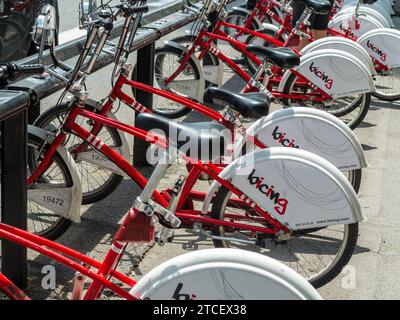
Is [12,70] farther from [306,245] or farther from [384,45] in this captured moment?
[384,45]

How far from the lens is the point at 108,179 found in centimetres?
607

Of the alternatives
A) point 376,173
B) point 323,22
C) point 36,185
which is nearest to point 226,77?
point 323,22

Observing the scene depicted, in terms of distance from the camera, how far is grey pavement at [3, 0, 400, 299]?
5184 mm

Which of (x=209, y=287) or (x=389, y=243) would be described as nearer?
(x=209, y=287)

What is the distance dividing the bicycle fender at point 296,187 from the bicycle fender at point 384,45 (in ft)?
14.8

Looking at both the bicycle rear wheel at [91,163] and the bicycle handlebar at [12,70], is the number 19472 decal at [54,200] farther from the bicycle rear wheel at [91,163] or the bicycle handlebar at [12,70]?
the bicycle handlebar at [12,70]

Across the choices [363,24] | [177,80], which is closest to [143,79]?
[177,80]

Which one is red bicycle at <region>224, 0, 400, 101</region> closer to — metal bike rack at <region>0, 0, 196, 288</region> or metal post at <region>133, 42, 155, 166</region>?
metal post at <region>133, 42, 155, 166</region>

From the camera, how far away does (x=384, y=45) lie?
9.05 m

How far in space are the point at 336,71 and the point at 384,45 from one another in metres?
1.63

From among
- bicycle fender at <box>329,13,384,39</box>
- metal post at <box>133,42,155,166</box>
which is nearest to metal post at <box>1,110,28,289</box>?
metal post at <box>133,42,155,166</box>

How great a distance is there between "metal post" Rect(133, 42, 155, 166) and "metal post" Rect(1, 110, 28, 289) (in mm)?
2125
